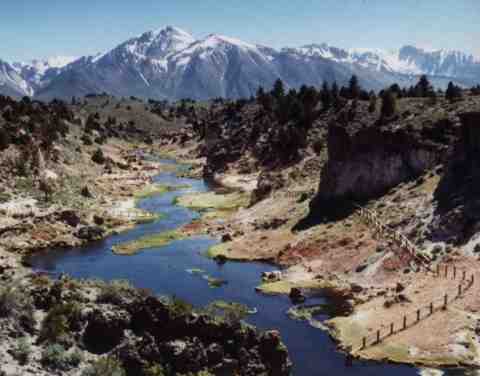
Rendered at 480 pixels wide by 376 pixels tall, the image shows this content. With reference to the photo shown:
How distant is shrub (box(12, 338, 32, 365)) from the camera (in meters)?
26.5

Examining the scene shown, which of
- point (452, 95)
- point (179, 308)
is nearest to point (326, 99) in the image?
point (452, 95)

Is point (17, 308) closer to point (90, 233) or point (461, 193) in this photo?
point (461, 193)

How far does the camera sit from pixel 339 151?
8556 cm

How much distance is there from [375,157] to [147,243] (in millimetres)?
31143

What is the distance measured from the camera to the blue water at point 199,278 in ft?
142

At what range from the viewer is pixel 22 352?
2667cm

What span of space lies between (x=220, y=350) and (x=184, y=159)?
520ft

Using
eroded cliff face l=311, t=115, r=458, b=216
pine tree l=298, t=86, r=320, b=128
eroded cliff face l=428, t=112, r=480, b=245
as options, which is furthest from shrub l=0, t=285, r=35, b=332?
pine tree l=298, t=86, r=320, b=128

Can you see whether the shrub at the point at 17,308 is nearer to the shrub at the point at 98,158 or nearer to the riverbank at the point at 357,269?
the riverbank at the point at 357,269

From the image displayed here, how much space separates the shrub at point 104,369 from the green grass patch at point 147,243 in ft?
157

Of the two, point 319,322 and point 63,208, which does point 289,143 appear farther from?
point 319,322

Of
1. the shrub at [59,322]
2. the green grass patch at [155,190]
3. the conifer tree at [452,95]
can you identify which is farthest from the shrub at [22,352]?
the green grass patch at [155,190]

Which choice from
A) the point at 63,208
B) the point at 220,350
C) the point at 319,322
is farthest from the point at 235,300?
the point at 63,208

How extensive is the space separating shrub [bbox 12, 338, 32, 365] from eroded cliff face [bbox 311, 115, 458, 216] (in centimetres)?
5665
